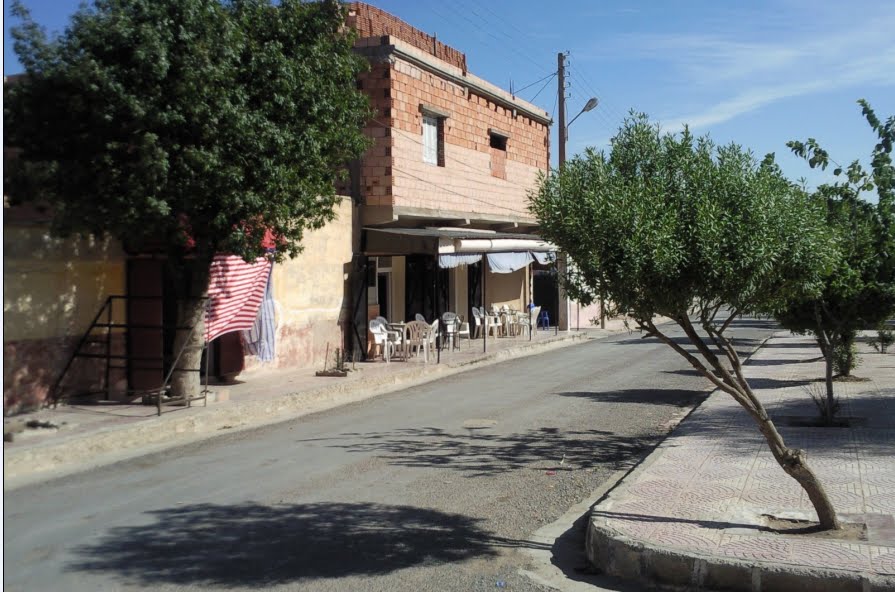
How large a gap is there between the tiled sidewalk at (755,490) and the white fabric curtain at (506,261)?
30.3ft

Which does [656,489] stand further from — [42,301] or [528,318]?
[528,318]

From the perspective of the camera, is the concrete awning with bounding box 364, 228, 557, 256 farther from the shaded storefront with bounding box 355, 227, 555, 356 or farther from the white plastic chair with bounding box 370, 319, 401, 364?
the white plastic chair with bounding box 370, 319, 401, 364

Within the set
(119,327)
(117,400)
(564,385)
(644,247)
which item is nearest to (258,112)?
(119,327)

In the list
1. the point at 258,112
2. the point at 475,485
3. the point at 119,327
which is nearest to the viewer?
the point at 475,485

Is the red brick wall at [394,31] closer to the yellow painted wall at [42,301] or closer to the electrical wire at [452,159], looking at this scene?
the electrical wire at [452,159]

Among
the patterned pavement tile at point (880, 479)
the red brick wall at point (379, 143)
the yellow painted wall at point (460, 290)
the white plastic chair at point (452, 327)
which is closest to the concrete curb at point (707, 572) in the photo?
the patterned pavement tile at point (880, 479)

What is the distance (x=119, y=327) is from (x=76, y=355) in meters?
0.82

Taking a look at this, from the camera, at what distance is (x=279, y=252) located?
12.8m

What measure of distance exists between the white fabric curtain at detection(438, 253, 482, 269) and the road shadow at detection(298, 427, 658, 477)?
311 inches

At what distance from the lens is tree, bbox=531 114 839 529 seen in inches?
232

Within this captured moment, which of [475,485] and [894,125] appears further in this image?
[475,485]

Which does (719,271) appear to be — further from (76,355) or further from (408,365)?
(408,365)

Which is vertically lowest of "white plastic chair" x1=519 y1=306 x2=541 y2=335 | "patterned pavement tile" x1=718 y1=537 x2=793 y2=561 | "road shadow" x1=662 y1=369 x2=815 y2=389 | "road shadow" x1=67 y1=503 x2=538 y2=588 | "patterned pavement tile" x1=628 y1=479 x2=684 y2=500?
"road shadow" x1=67 y1=503 x2=538 y2=588

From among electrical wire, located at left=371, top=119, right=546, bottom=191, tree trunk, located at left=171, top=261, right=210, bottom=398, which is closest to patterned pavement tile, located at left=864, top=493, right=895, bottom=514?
tree trunk, located at left=171, top=261, right=210, bottom=398
